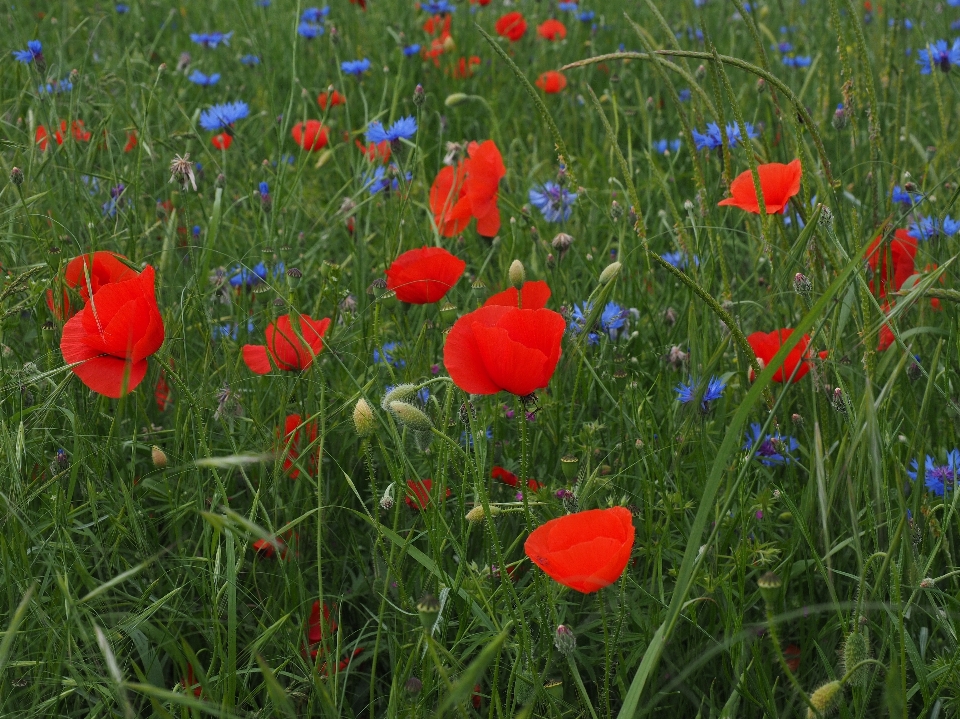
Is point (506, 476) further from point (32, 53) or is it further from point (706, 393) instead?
point (32, 53)

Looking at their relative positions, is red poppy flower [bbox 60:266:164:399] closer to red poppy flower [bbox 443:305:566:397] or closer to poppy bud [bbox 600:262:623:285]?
red poppy flower [bbox 443:305:566:397]

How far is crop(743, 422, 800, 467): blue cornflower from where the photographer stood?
1270 mm

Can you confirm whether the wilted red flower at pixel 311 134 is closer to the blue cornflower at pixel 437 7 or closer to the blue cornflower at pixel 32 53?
the blue cornflower at pixel 32 53

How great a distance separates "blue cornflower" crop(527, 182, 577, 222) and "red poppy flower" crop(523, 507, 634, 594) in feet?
3.82

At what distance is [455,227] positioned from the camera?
1.71 m

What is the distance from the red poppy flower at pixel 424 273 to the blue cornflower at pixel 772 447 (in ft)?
1.58

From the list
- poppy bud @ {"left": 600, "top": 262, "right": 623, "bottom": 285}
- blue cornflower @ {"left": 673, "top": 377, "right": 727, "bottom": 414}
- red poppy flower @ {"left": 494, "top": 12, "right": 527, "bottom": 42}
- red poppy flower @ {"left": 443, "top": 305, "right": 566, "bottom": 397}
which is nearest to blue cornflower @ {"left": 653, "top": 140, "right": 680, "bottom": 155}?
red poppy flower @ {"left": 494, "top": 12, "right": 527, "bottom": 42}

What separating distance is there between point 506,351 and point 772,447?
547 mm

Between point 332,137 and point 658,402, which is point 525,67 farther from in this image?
point 658,402

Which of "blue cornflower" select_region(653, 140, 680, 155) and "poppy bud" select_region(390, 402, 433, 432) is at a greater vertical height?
"poppy bud" select_region(390, 402, 433, 432)

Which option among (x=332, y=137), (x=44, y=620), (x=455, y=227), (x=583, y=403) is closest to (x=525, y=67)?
(x=332, y=137)

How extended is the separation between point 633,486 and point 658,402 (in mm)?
157

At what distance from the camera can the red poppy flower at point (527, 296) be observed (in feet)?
4.23

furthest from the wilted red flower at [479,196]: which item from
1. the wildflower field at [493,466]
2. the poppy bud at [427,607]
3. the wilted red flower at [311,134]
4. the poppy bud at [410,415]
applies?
the poppy bud at [427,607]
